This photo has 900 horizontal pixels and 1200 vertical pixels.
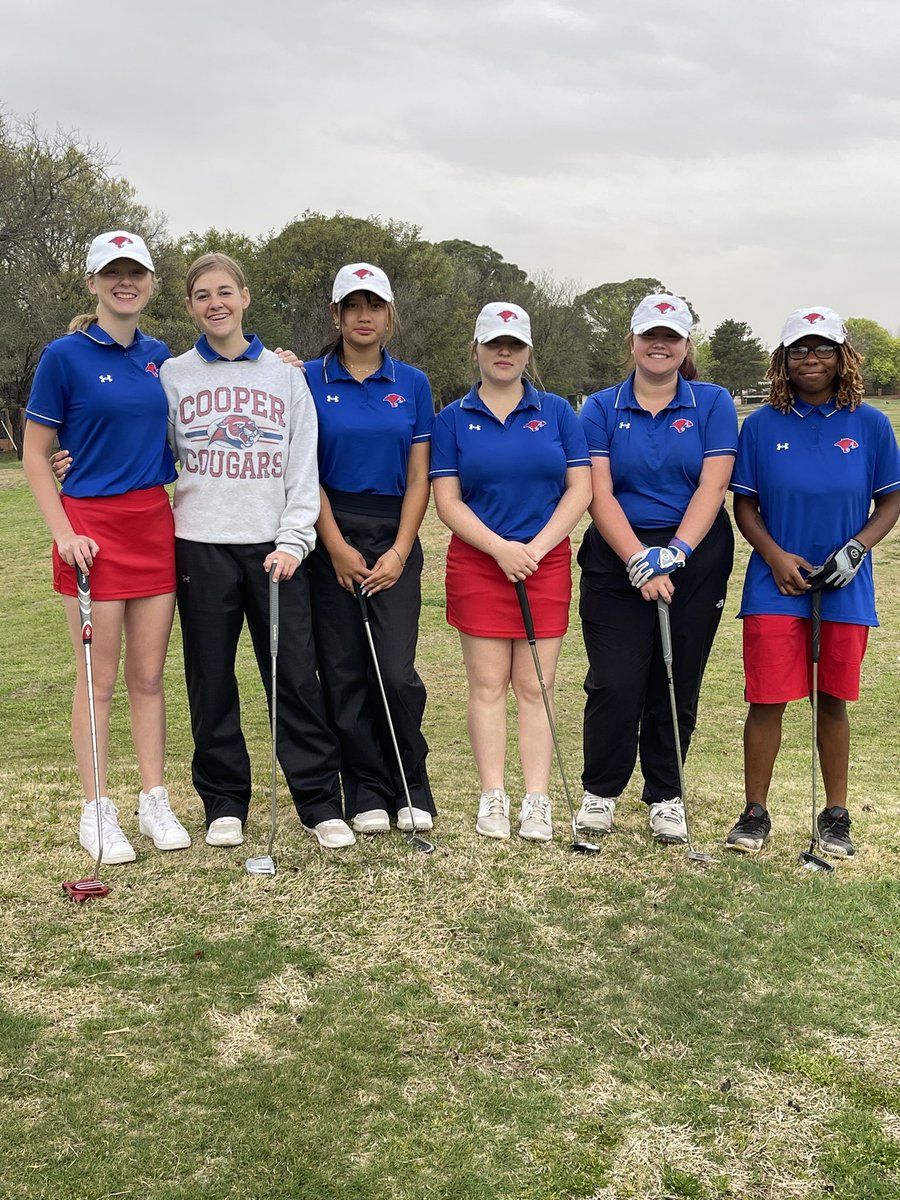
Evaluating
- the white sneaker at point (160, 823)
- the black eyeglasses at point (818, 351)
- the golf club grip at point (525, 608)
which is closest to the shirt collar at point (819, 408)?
the black eyeglasses at point (818, 351)

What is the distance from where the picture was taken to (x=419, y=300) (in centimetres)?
4584

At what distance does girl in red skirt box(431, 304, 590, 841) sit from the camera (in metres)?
4.73

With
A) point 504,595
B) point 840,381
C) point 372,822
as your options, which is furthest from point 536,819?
point 840,381

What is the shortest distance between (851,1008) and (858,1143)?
2.18 ft

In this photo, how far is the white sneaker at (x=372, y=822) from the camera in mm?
4879

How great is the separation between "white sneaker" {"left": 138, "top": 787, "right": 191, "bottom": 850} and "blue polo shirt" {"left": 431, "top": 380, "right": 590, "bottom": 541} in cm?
180

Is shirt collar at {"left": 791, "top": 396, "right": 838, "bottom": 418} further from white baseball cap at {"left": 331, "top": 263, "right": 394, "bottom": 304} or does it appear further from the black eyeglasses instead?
white baseball cap at {"left": 331, "top": 263, "right": 394, "bottom": 304}

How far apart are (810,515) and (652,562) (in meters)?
0.70

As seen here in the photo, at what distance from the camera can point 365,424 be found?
4.66 metres

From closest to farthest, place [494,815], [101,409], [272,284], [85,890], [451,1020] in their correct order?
[451,1020] < [85,890] < [101,409] < [494,815] < [272,284]

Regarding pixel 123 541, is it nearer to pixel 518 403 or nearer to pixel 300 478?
pixel 300 478

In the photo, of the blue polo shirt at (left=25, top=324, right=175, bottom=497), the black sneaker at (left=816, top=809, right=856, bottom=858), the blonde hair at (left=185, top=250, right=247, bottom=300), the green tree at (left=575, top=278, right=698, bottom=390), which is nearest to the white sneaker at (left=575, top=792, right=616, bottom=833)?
the black sneaker at (left=816, top=809, right=856, bottom=858)

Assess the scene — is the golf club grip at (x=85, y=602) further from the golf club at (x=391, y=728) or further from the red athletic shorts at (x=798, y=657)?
the red athletic shorts at (x=798, y=657)

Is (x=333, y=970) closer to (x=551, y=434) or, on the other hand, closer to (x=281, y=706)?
(x=281, y=706)
